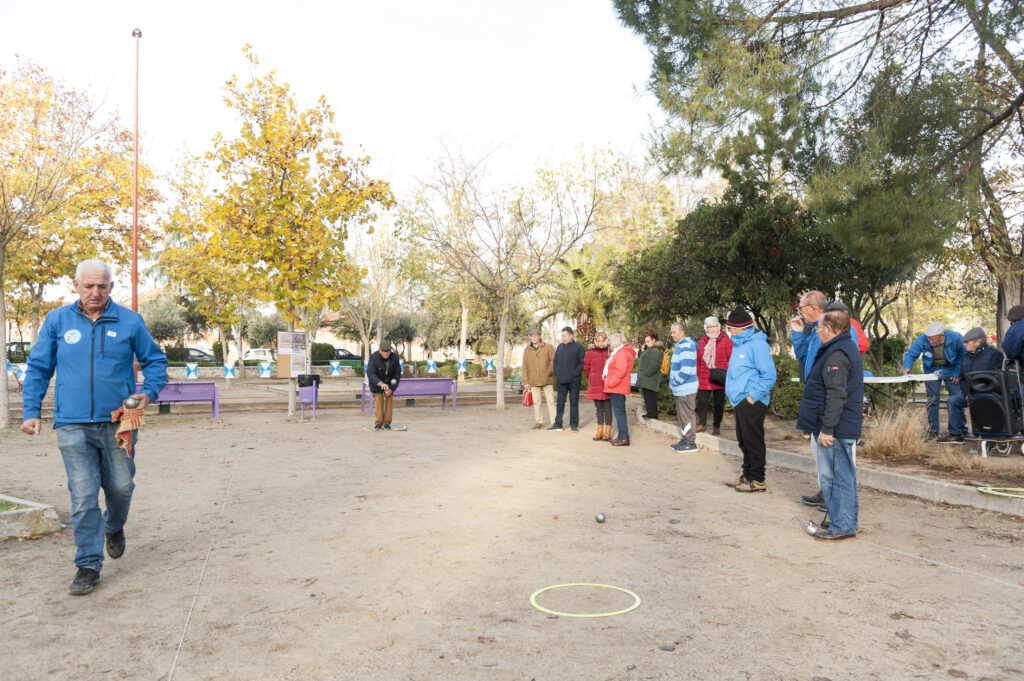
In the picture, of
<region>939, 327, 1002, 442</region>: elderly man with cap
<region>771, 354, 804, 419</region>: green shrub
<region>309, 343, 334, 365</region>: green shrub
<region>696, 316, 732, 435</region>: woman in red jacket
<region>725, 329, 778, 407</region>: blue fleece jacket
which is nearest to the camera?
<region>725, 329, 778, 407</region>: blue fleece jacket

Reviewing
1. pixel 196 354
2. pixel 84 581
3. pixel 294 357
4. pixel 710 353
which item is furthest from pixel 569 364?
pixel 196 354

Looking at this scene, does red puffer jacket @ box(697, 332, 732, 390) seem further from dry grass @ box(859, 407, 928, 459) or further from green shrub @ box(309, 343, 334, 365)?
green shrub @ box(309, 343, 334, 365)

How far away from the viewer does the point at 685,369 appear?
34.2 feet

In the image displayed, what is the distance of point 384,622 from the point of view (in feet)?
13.0

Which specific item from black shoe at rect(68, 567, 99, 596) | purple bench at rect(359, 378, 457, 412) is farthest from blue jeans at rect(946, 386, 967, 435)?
purple bench at rect(359, 378, 457, 412)

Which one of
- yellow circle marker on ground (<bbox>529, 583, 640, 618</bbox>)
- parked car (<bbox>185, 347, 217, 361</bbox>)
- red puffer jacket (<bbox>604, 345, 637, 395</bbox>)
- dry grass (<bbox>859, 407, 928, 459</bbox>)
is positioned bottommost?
A: yellow circle marker on ground (<bbox>529, 583, 640, 618</bbox>)

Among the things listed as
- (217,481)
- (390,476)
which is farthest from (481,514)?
(217,481)

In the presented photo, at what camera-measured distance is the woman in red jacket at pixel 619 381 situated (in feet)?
36.7

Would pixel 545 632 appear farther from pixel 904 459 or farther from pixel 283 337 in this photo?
pixel 283 337

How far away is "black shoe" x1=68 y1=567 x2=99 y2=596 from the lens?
4426mm

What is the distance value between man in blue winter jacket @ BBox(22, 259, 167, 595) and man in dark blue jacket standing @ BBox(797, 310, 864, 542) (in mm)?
4803

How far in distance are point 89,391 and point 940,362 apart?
10679 millimetres

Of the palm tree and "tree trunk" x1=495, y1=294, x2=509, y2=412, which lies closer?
"tree trunk" x1=495, y1=294, x2=509, y2=412

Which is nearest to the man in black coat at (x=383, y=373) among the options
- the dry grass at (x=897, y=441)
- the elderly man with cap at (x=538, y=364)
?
the elderly man with cap at (x=538, y=364)
